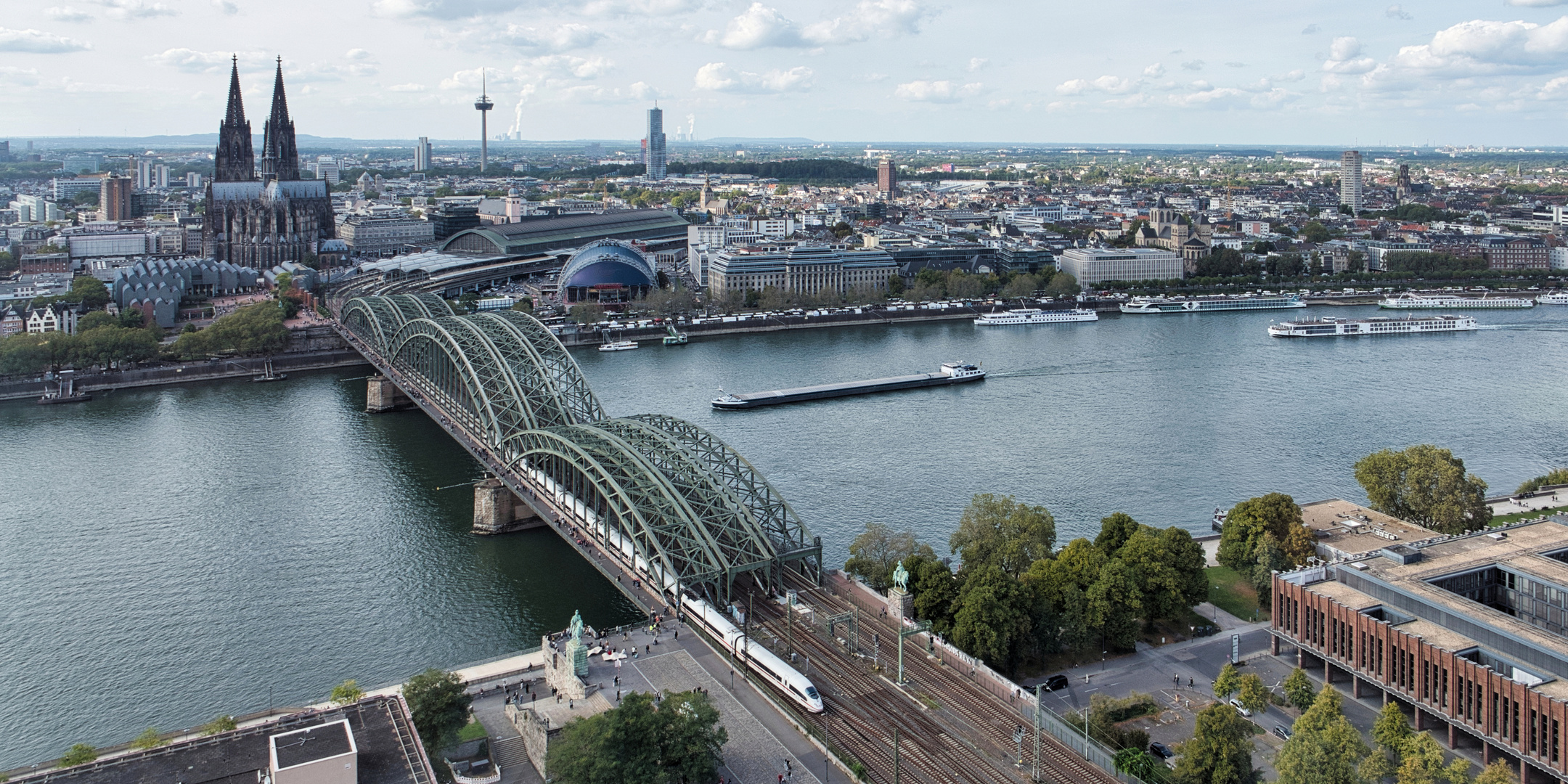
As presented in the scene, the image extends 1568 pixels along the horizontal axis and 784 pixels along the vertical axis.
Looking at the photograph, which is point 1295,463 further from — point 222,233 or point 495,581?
point 222,233

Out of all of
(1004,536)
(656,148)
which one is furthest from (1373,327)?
(656,148)

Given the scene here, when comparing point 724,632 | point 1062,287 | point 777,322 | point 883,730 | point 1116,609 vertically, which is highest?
point 1062,287

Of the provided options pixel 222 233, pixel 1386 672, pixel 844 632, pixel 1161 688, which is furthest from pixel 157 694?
pixel 222 233

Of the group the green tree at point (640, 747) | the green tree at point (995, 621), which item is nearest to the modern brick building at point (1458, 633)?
the green tree at point (995, 621)

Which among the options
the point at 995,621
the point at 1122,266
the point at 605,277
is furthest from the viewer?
the point at 1122,266

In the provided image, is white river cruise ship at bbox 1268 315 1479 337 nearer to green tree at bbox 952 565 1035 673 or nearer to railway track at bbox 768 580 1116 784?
green tree at bbox 952 565 1035 673

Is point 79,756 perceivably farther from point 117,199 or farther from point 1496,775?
point 117,199

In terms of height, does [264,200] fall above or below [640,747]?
above
